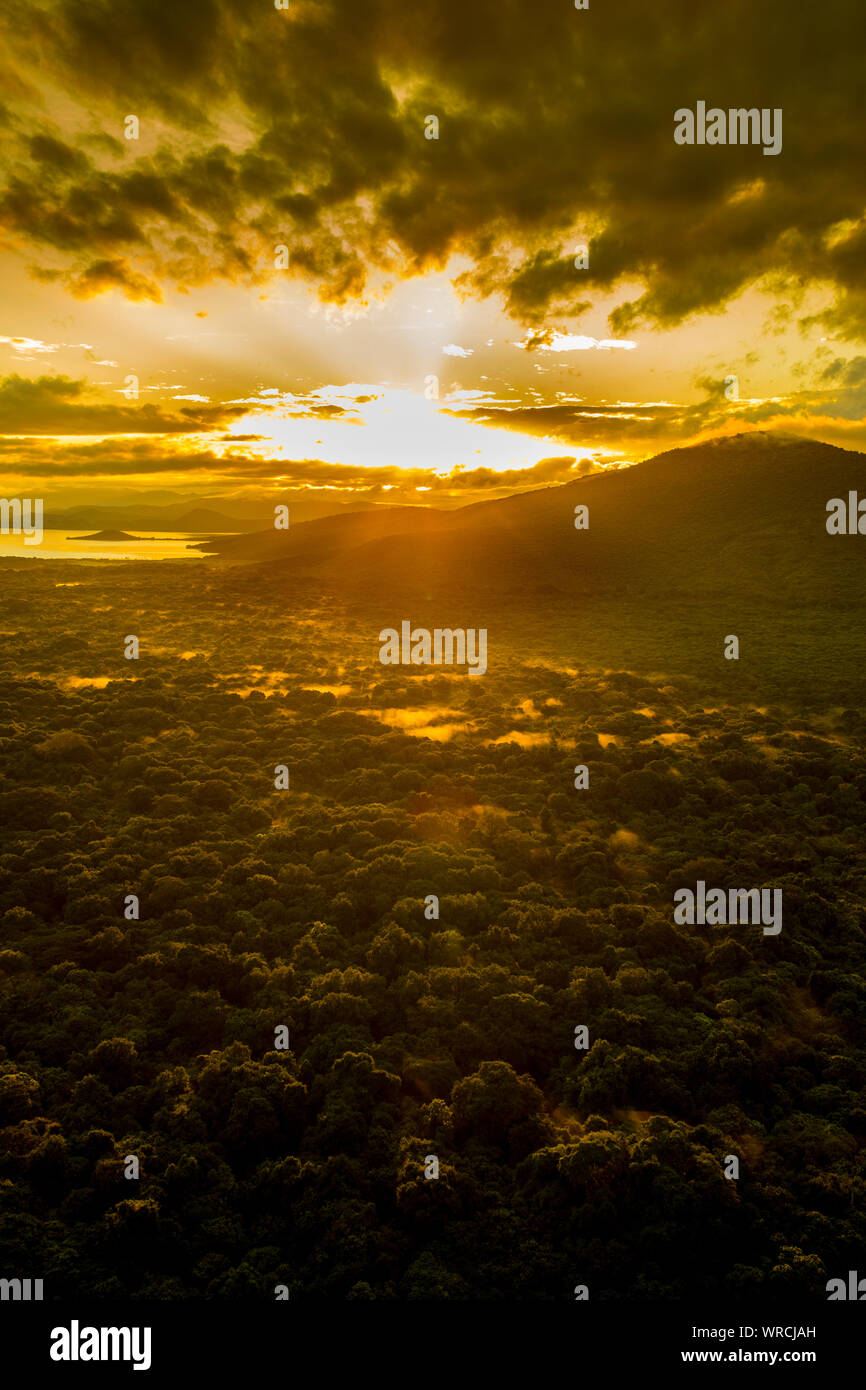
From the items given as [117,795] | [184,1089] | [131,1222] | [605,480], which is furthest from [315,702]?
[605,480]

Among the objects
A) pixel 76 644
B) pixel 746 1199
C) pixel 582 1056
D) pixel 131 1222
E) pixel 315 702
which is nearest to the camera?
pixel 131 1222
